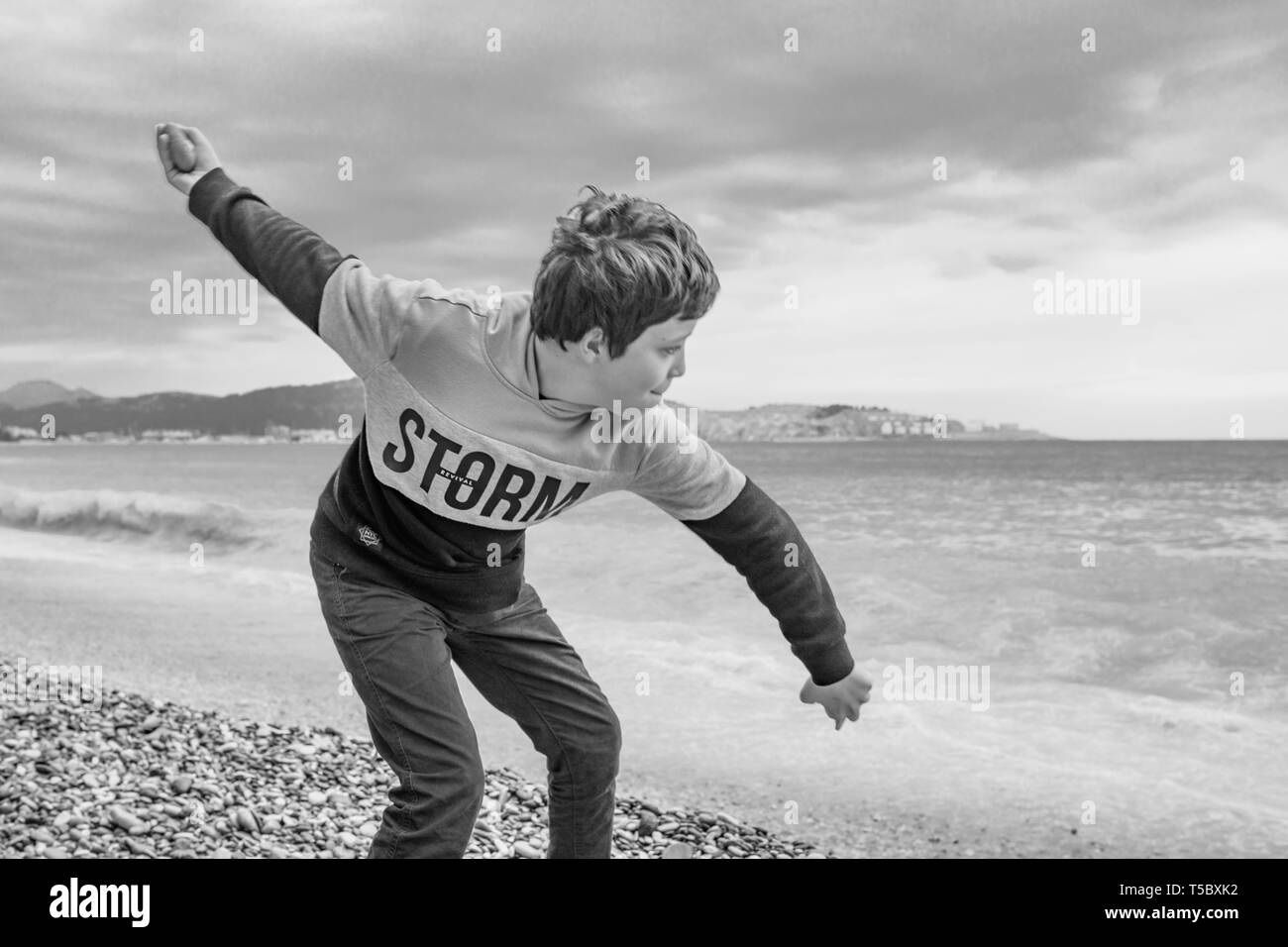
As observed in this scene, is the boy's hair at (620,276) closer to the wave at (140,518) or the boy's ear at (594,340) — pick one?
the boy's ear at (594,340)

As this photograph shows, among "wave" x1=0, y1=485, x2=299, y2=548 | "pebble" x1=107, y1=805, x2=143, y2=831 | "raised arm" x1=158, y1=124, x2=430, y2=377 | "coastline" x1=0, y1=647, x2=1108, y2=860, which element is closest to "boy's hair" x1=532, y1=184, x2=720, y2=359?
"raised arm" x1=158, y1=124, x2=430, y2=377

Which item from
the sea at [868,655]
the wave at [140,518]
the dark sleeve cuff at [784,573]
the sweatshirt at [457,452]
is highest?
the sweatshirt at [457,452]

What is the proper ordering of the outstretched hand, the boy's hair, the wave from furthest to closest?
the wave → the outstretched hand → the boy's hair

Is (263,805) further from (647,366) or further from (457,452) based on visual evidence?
(647,366)

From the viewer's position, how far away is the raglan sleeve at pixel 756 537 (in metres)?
2.52

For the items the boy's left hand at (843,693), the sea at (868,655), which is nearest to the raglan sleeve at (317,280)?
the boy's left hand at (843,693)

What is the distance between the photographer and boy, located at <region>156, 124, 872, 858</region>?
7.52 feet

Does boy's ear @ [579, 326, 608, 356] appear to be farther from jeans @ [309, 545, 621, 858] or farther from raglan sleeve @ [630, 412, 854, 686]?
jeans @ [309, 545, 621, 858]

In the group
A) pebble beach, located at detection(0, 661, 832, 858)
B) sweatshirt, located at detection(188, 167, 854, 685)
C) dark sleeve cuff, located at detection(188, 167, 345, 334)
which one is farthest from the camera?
pebble beach, located at detection(0, 661, 832, 858)

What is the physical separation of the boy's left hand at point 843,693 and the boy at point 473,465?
175mm

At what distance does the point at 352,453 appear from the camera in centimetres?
260

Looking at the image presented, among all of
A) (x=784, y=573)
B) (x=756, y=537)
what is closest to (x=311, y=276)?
(x=756, y=537)

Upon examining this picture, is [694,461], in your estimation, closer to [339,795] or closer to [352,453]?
[352,453]
